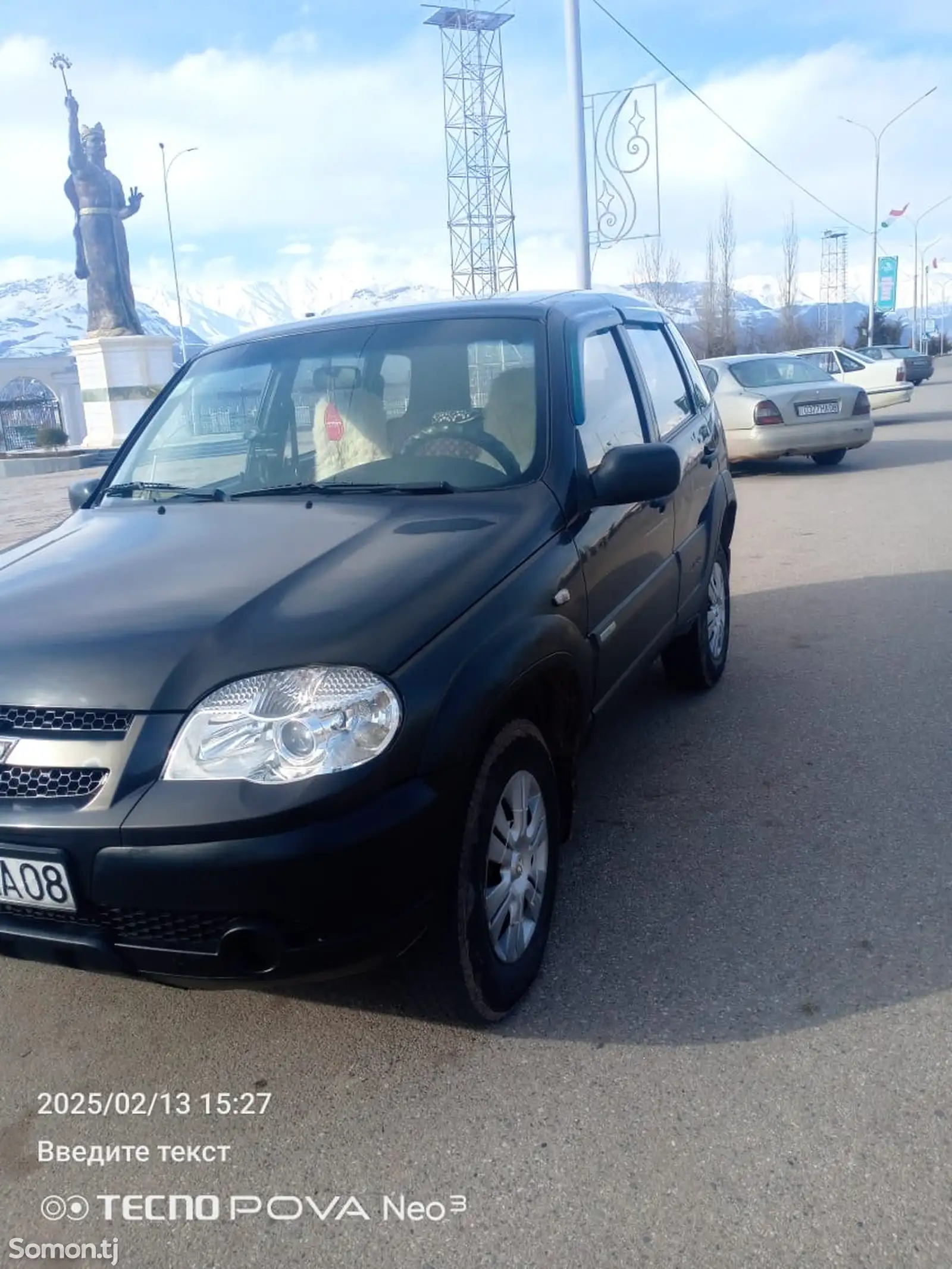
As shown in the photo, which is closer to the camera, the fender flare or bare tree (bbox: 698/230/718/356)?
the fender flare

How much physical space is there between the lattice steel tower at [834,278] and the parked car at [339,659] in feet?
297

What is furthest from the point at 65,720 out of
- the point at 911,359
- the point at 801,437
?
the point at 911,359

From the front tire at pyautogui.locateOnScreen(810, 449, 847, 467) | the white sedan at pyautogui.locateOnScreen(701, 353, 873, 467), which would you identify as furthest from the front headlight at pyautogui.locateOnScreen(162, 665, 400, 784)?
the front tire at pyautogui.locateOnScreen(810, 449, 847, 467)

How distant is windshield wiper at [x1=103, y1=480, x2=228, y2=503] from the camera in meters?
3.46

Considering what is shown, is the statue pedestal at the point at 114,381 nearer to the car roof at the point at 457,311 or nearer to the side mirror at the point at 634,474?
the car roof at the point at 457,311

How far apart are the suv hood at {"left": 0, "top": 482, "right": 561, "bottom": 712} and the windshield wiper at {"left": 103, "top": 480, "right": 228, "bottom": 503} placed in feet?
0.39

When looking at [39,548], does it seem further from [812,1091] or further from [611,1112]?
[812,1091]

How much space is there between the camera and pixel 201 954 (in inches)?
89.1

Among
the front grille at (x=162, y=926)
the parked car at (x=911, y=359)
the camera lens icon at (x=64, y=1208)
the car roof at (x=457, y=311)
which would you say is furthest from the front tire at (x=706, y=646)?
the parked car at (x=911, y=359)

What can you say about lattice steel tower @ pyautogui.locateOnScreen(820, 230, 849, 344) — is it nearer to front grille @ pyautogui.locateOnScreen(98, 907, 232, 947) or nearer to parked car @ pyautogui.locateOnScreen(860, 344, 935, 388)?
parked car @ pyautogui.locateOnScreen(860, 344, 935, 388)

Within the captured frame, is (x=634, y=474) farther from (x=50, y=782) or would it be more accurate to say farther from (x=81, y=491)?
(x=81, y=491)

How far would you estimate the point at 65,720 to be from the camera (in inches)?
90.9

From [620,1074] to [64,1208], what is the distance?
1.21m

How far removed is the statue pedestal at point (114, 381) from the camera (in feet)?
103
